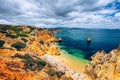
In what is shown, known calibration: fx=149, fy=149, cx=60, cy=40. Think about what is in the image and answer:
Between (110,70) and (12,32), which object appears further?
(12,32)

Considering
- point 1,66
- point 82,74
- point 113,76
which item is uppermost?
point 1,66

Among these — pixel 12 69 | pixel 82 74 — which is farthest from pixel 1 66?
pixel 82 74

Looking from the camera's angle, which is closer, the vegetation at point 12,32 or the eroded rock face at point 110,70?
the eroded rock face at point 110,70

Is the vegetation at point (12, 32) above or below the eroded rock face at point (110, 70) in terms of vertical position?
above

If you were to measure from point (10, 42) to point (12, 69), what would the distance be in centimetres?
3142

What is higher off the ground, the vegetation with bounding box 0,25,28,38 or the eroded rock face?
the vegetation with bounding box 0,25,28,38

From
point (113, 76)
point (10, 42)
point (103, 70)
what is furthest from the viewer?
point (10, 42)

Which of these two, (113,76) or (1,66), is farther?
(113,76)

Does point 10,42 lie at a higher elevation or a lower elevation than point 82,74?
→ higher

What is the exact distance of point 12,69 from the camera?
98.6 feet

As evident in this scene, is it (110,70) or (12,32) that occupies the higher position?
(12,32)

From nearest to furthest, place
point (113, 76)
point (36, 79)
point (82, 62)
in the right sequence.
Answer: point (36, 79)
point (113, 76)
point (82, 62)

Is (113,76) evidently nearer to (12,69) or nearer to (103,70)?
Result: (103,70)

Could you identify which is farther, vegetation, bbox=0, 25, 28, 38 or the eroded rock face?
vegetation, bbox=0, 25, 28, 38
